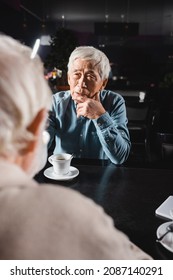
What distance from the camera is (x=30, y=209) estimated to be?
0.42 m

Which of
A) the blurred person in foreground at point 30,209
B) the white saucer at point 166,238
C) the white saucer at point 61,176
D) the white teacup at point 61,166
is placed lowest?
the white saucer at point 166,238

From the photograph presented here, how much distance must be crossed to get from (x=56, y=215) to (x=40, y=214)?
2 cm

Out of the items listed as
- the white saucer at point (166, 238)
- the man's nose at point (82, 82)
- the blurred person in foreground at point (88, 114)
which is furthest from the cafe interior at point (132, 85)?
the man's nose at point (82, 82)

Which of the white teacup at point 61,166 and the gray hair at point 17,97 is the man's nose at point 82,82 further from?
the gray hair at point 17,97

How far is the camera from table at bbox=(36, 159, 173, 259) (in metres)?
0.75

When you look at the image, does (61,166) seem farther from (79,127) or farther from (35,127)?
(35,127)

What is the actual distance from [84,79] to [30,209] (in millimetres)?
1129

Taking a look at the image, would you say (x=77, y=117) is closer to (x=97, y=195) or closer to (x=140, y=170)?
(x=140, y=170)

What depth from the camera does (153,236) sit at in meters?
0.74

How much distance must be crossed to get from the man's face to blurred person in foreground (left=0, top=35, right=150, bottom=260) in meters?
0.99

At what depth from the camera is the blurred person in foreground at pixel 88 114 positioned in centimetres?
136

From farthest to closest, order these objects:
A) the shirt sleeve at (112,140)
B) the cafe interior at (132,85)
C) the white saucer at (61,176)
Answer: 1. the shirt sleeve at (112,140)
2. the white saucer at (61,176)
3. the cafe interior at (132,85)

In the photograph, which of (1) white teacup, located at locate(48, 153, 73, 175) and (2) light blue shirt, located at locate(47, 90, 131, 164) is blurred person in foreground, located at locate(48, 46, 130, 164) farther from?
(1) white teacup, located at locate(48, 153, 73, 175)

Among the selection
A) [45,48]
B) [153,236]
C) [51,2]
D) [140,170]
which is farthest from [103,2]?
[153,236]
